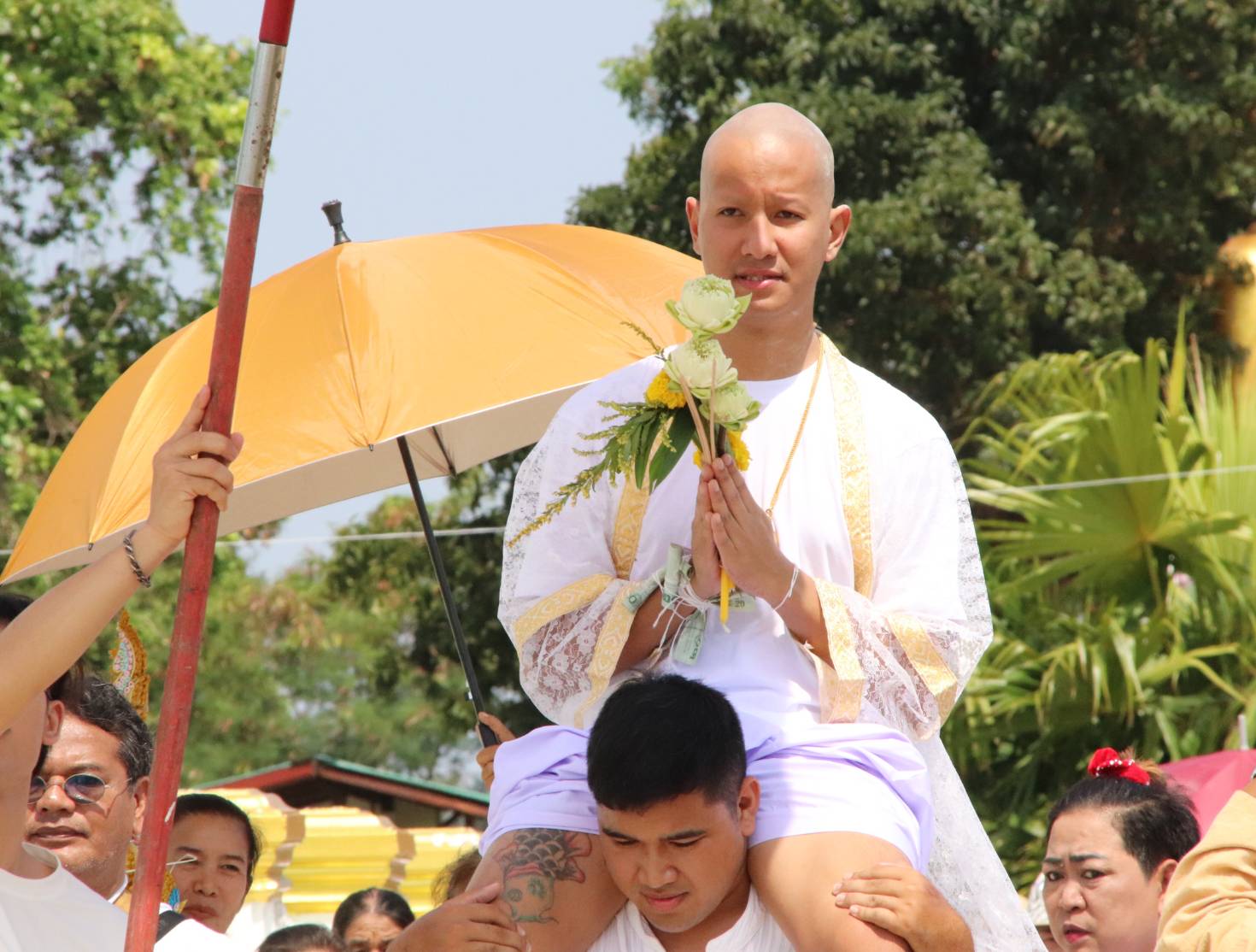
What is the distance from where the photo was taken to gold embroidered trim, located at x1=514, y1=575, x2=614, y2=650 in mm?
3803

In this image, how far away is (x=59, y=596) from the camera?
2.99 m

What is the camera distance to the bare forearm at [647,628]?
374 centimetres

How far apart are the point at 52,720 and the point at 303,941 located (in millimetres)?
2093

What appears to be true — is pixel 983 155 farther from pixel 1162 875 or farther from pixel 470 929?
pixel 470 929

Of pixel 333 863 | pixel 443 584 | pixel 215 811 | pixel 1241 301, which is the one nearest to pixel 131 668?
pixel 215 811

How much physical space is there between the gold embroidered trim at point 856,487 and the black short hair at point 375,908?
3.51 m

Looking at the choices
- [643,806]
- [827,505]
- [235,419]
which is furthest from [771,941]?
[235,419]

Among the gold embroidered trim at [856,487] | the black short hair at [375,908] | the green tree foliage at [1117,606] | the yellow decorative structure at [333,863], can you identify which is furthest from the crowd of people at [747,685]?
the green tree foliage at [1117,606]

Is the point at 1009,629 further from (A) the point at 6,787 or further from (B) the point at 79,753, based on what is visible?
(A) the point at 6,787

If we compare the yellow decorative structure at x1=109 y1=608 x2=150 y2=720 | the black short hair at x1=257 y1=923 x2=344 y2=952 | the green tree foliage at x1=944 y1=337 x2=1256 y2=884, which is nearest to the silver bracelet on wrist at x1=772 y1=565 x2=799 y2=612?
the black short hair at x1=257 y1=923 x2=344 y2=952

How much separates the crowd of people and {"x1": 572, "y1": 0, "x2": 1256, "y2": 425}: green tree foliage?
12198 mm

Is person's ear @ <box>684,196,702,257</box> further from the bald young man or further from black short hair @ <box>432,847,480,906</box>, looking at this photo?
black short hair @ <box>432,847,480,906</box>

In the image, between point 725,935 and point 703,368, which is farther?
point 725,935

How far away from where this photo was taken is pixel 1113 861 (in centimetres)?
505
